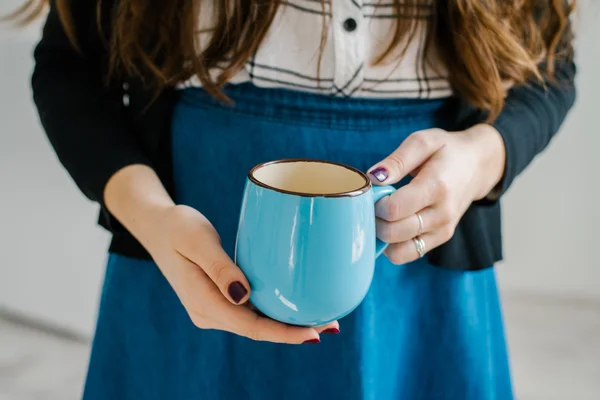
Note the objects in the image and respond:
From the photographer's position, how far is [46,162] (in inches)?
54.0

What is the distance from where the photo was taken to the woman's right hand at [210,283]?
0.39m

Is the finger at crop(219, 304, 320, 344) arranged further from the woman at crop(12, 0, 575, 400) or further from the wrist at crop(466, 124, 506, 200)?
the wrist at crop(466, 124, 506, 200)

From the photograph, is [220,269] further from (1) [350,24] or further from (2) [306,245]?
(1) [350,24]

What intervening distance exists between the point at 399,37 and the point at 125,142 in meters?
0.29

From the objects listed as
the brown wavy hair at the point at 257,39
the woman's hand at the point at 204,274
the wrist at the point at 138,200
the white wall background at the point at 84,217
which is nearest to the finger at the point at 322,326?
the woman's hand at the point at 204,274

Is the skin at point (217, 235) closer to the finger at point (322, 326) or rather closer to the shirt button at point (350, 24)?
the finger at point (322, 326)

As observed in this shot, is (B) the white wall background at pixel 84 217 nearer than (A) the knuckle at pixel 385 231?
No

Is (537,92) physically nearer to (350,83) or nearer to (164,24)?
(350,83)

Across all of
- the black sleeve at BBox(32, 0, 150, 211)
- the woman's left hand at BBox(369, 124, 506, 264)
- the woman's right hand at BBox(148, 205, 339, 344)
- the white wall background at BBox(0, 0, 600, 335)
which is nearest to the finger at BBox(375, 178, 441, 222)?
the woman's left hand at BBox(369, 124, 506, 264)

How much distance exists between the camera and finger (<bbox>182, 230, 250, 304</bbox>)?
39 cm

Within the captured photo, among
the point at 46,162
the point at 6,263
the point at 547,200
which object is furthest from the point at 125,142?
the point at 547,200

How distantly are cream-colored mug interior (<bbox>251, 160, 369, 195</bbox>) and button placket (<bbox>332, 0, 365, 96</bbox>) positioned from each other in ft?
0.43

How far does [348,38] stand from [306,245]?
234 mm

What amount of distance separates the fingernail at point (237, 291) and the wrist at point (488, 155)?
0.25 m
